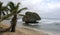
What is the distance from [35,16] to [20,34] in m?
47.1

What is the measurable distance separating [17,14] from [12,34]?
2622mm

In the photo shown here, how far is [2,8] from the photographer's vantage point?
80.2 ft

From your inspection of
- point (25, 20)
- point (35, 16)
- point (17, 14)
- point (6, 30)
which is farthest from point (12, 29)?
point (35, 16)

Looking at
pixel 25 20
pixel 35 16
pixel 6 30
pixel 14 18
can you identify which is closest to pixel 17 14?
pixel 14 18

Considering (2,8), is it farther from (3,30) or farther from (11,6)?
(3,30)

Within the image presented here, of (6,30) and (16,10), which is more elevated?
(16,10)

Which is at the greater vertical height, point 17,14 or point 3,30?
point 17,14

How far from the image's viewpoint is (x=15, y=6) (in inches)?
912

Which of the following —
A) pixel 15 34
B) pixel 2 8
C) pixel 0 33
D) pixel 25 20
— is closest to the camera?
pixel 0 33

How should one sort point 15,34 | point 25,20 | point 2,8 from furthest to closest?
point 25,20 < point 2,8 < point 15,34

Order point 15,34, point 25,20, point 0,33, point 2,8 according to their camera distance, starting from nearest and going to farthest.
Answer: point 0,33 → point 15,34 → point 2,8 → point 25,20

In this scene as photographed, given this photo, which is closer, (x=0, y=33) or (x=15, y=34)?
(x=0, y=33)

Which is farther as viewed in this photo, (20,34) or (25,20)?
(25,20)

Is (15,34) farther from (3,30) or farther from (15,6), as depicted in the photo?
(15,6)
